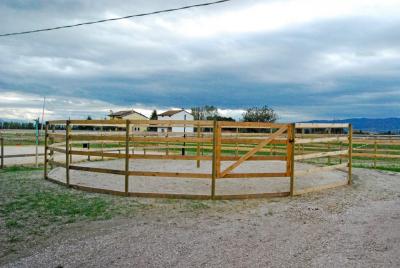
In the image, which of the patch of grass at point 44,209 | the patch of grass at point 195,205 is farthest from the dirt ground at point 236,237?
the patch of grass at point 44,209

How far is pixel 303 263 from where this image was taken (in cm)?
396

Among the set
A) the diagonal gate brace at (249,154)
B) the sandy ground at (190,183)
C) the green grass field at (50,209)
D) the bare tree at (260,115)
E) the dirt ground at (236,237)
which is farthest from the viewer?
the bare tree at (260,115)

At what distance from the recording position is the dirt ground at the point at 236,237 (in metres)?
4.02

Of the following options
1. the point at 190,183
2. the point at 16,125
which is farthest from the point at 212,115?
the point at 190,183

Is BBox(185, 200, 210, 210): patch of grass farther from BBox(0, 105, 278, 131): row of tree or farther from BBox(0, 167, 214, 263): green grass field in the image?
BBox(0, 105, 278, 131): row of tree

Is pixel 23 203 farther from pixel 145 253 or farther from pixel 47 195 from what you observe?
pixel 145 253

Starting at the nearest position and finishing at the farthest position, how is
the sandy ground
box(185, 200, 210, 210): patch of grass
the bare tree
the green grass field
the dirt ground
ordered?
1. the dirt ground
2. the green grass field
3. box(185, 200, 210, 210): patch of grass
4. the sandy ground
5. the bare tree

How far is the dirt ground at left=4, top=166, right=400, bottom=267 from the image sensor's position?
13.2ft

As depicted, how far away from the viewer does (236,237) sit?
192 inches

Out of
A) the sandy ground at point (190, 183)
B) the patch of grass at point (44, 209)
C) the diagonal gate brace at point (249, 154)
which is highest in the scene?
the diagonal gate brace at point (249, 154)

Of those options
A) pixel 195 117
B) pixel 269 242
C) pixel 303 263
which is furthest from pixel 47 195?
pixel 195 117

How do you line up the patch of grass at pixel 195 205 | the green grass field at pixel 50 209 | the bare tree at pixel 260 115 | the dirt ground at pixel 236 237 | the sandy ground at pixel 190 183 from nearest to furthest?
the dirt ground at pixel 236 237 → the green grass field at pixel 50 209 → the patch of grass at pixel 195 205 → the sandy ground at pixel 190 183 → the bare tree at pixel 260 115

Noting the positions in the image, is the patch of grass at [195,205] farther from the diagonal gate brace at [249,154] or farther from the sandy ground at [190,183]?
the sandy ground at [190,183]

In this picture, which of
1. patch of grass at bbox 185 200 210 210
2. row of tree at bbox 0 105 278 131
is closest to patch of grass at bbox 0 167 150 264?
patch of grass at bbox 185 200 210 210
